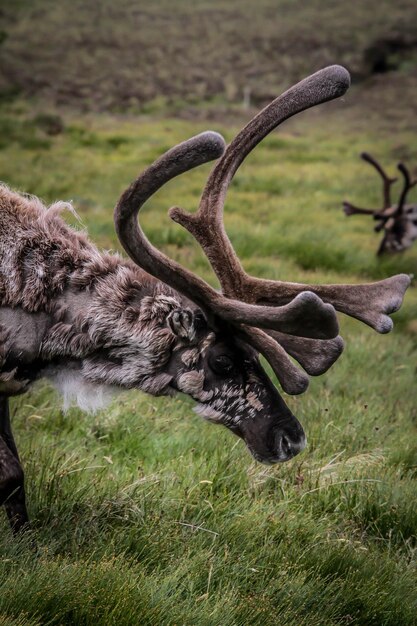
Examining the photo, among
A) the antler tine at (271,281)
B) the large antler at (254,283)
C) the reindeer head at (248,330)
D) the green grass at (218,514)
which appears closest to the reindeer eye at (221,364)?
the reindeer head at (248,330)

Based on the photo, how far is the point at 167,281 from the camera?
139 inches

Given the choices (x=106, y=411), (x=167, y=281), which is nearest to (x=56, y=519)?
(x=167, y=281)

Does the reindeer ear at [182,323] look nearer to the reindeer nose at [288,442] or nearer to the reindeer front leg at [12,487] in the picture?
the reindeer nose at [288,442]

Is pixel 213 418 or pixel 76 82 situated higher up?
pixel 76 82

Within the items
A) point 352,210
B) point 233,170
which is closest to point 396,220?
point 352,210

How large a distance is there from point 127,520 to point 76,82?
27.7m

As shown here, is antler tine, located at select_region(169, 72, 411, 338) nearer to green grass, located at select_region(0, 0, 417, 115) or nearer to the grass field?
the grass field

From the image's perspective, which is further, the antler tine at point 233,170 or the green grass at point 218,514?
the antler tine at point 233,170

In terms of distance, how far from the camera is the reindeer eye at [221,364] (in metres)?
3.53

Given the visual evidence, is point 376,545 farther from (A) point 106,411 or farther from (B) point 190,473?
(A) point 106,411

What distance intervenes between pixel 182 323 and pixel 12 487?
1.00 metres

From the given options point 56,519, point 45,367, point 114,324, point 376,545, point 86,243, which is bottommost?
point 56,519

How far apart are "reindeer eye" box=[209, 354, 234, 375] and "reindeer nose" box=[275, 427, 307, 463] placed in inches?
13.9

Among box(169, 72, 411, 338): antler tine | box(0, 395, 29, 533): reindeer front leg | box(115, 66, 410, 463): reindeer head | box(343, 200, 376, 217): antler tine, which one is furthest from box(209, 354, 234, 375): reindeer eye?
box(343, 200, 376, 217): antler tine
